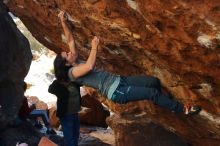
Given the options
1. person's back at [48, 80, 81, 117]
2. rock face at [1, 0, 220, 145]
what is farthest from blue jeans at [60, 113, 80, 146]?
rock face at [1, 0, 220, 145]

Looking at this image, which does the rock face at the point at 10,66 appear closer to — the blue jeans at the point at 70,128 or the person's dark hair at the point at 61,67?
the blue jeans at the point at 70,128

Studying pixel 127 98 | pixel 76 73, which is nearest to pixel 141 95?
pixel 127 98

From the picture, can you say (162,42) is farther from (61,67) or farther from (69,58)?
(61,67)

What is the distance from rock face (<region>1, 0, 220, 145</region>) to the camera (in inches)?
250

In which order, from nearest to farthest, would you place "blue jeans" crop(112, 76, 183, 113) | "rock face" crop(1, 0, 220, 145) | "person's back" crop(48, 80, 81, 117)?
"rock face" crop(1, 0, 220, 145) → "blue jeans" crop(112, 76, 183, 113) → "person's back" crop(48, 80, 81, 117)

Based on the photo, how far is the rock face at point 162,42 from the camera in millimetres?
6362

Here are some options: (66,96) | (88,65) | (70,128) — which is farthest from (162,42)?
(70,128)

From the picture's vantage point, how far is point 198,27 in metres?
6.25

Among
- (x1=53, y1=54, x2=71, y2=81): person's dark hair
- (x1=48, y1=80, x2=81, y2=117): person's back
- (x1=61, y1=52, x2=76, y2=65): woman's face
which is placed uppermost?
(x1=61, y1=52, x2=76, y2=65): woman's face

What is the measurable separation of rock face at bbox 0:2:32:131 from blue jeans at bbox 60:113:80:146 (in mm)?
2389

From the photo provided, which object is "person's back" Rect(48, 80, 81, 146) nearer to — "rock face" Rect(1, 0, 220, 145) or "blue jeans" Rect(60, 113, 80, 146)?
"blue jeans" Rect(60, 113, 80, 146)

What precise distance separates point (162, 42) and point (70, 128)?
2.38 metres

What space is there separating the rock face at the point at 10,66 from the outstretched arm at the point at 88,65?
3544 millimetres

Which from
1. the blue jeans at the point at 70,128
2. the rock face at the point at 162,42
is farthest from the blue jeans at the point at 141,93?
the blue jeans at the point at 70,128
